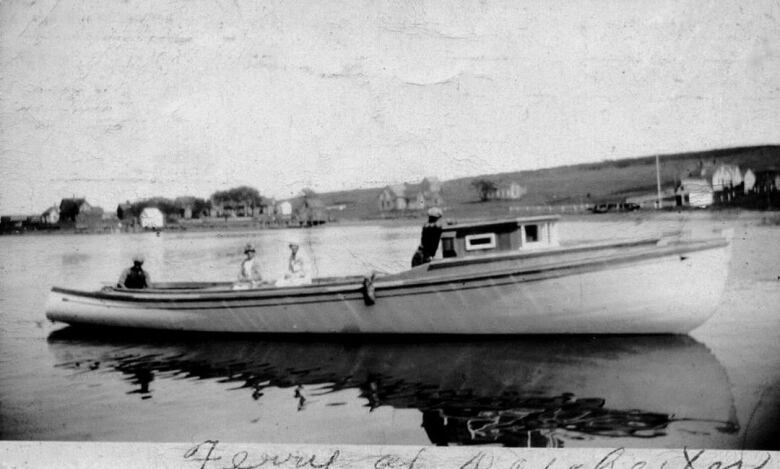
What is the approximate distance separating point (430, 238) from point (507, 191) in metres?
0.92

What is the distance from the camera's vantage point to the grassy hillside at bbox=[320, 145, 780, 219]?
477 cm

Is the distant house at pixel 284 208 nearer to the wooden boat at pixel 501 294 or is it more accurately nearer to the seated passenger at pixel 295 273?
the seated passenger at pixel 295 273

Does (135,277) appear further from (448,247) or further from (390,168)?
(448,247)

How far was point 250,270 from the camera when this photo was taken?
21.2ft

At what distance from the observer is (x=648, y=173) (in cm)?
504

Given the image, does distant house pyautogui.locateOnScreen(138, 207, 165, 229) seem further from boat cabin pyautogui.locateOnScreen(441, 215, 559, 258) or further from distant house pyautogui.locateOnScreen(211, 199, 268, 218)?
boat cabin pyautogui.locateOnScreen(441, 215, 559, 258)

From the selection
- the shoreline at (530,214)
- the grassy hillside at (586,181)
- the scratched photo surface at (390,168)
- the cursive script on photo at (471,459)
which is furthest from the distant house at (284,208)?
the cursive script on photo at (471,459)

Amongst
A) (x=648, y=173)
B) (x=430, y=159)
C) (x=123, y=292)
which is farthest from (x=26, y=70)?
(x=648, y=173)

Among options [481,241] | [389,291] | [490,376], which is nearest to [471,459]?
[490,376]

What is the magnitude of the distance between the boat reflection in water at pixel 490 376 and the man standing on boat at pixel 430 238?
882 millimetres

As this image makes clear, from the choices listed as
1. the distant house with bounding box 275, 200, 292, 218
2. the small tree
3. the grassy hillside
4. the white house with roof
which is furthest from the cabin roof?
the distant house with bounding box 275, 200, 292, 218

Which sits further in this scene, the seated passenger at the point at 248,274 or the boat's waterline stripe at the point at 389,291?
the seated passenger at the point at 248,274

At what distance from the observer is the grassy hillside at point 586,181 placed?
477 centimetres

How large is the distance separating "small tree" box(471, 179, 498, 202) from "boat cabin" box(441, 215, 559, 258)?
0.39 metres
